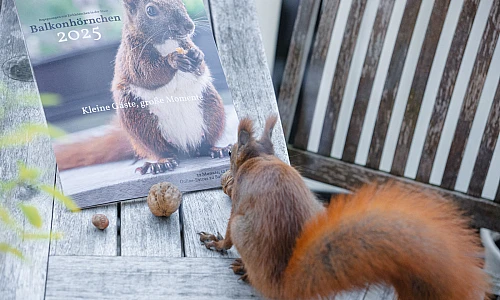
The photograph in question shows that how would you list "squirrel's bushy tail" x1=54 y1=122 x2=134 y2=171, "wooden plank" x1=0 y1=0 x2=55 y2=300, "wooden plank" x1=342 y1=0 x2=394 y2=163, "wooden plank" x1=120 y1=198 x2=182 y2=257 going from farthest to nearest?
"wooden plank" x1=342 y1=0 x2=394 y2=163
"squirrel's bushy tail" x1=54 y1=122 x2=134 y2=171
"wooden plank" x1=120 y1=198 x2=182 y2=257
"wooden plank" x1=0 y1=0 x2=55 y2=300

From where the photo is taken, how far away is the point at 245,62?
Result: 4.49 feet

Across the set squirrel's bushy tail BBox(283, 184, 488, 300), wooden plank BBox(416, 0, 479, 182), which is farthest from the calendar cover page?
wooden plank BBox(416, 0, 479, 182)

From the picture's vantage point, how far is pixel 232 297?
2.84 ft

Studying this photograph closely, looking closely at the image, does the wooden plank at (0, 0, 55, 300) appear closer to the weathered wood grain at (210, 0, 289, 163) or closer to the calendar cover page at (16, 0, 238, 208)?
the calendar cover page at (16, 0, 238, 208)

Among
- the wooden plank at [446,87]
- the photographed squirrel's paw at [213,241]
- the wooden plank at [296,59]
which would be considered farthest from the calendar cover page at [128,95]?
the wooden plank at [446,87]

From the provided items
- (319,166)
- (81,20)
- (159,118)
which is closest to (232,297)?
(159,118)

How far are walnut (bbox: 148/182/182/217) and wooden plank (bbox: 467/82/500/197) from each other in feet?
4.26

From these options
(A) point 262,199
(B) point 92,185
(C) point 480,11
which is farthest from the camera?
(C) point 480,11

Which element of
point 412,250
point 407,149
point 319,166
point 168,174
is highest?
point 412,250

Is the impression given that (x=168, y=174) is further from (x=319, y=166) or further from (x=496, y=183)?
(x=496, y=183)

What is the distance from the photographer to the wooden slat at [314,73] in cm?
205

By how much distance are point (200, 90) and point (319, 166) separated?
991 millimetres

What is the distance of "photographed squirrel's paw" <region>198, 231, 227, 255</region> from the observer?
3.11ft

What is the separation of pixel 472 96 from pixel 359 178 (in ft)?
1.51
